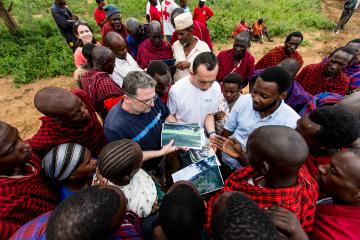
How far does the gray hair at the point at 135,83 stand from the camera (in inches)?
85.3

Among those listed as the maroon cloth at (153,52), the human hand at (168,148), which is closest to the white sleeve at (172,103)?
the human hand at (168,148)

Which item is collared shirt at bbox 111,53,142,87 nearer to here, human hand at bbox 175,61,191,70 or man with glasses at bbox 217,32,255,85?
human hand at bbox 175,61,191,70

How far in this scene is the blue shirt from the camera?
2254mm

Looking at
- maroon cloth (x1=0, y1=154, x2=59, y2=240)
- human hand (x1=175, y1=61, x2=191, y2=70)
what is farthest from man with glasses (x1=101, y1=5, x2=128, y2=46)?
maroon cloth (x1=0, y1=154, x2=59, y2=240)

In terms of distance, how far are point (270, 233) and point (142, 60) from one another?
12.1ft

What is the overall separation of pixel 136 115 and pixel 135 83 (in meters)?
0.34

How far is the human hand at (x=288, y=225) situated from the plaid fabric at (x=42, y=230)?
83 centimetres

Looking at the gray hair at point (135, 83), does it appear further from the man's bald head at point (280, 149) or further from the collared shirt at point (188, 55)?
the collared shirt at point (188, 55)

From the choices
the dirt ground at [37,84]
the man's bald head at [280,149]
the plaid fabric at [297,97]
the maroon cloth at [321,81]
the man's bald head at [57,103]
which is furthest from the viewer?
the dirt ground at [37,84]

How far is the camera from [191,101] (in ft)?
9.39

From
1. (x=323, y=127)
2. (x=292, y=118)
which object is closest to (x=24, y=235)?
(x=323, y=127)

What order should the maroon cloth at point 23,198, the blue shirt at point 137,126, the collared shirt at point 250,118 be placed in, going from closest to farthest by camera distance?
1. the maroon cloth at point 23,198
2. the blue shirt at point 137,126
3. the collared shirt at point 250,118

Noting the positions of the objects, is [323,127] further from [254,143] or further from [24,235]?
[24,235]

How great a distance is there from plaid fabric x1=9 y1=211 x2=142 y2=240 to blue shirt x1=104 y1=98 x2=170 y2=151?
927mm
